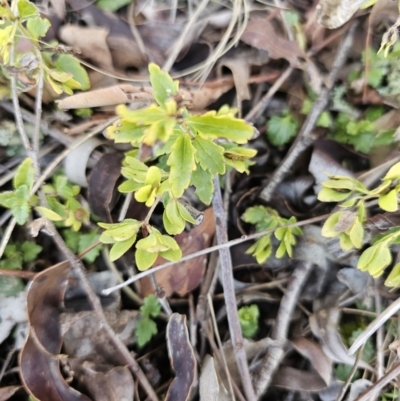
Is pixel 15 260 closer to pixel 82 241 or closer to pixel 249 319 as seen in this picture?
pixel 82 241

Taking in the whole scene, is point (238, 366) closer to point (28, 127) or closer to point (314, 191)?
point (314, 191)

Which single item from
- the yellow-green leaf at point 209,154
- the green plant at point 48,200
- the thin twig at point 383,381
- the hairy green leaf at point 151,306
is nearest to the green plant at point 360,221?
the thin twig at point 383,381

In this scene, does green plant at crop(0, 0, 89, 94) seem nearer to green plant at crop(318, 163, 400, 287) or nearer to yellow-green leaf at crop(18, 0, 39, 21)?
yellow-green leaf at crop(18, 0, 39, 21)

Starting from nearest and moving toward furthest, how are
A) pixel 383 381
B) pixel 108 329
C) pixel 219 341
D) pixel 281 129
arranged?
pixel 383 381 → pixel 108 329 → pixel 219 341 → pixel 281 129

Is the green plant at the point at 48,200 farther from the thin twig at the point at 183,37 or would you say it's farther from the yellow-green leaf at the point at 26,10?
the thin twig at the point at 183,37

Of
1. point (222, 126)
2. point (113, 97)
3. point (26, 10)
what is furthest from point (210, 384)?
point (26, 10)

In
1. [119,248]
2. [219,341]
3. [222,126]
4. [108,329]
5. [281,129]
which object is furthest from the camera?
[281,129]
